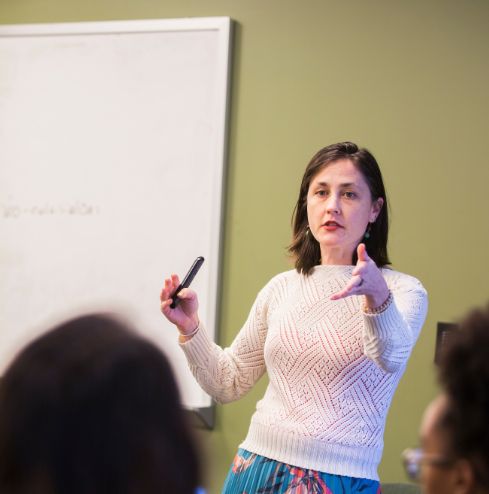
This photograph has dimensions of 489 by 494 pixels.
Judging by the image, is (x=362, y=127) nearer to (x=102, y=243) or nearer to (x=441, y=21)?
(x=441, y=21)

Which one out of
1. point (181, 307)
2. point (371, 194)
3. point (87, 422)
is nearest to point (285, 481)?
point (181, 307)

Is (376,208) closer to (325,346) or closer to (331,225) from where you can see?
(331,225)

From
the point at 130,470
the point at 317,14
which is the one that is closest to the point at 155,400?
Result: the point at 130,470

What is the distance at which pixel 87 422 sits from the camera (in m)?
0.72

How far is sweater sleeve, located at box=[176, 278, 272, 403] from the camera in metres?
2.02

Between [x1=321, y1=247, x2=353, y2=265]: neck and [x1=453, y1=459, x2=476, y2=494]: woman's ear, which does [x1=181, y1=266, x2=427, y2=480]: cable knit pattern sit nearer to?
[x1=321, y1=247, x2=353, y2=265]: neck

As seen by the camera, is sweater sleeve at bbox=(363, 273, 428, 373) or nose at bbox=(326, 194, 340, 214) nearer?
sweater sleeve at bbox=(363, 273, 428, 373)

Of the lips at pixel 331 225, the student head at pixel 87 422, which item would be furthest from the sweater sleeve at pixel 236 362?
the student head at pixel 87 422

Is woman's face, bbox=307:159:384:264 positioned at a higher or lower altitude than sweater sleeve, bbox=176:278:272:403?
higher

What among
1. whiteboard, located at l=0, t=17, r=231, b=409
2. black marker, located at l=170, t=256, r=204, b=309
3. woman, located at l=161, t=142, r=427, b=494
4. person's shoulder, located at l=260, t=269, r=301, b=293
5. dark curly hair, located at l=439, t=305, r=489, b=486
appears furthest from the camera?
→ whiteboard, located at l=0, t=17, r=231, b=409

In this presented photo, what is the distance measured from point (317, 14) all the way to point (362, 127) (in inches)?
17.2

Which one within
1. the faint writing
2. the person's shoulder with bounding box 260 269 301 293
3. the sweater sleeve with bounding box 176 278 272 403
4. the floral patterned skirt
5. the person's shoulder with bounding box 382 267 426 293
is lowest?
the floral patterned skirt

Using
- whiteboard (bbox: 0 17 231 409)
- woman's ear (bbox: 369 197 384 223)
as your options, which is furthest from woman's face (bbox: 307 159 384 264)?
whiteboard (bbox: 0 17 231 409)

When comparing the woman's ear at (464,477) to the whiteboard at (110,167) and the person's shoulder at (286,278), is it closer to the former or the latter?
the person's shoulder at (286,278)
